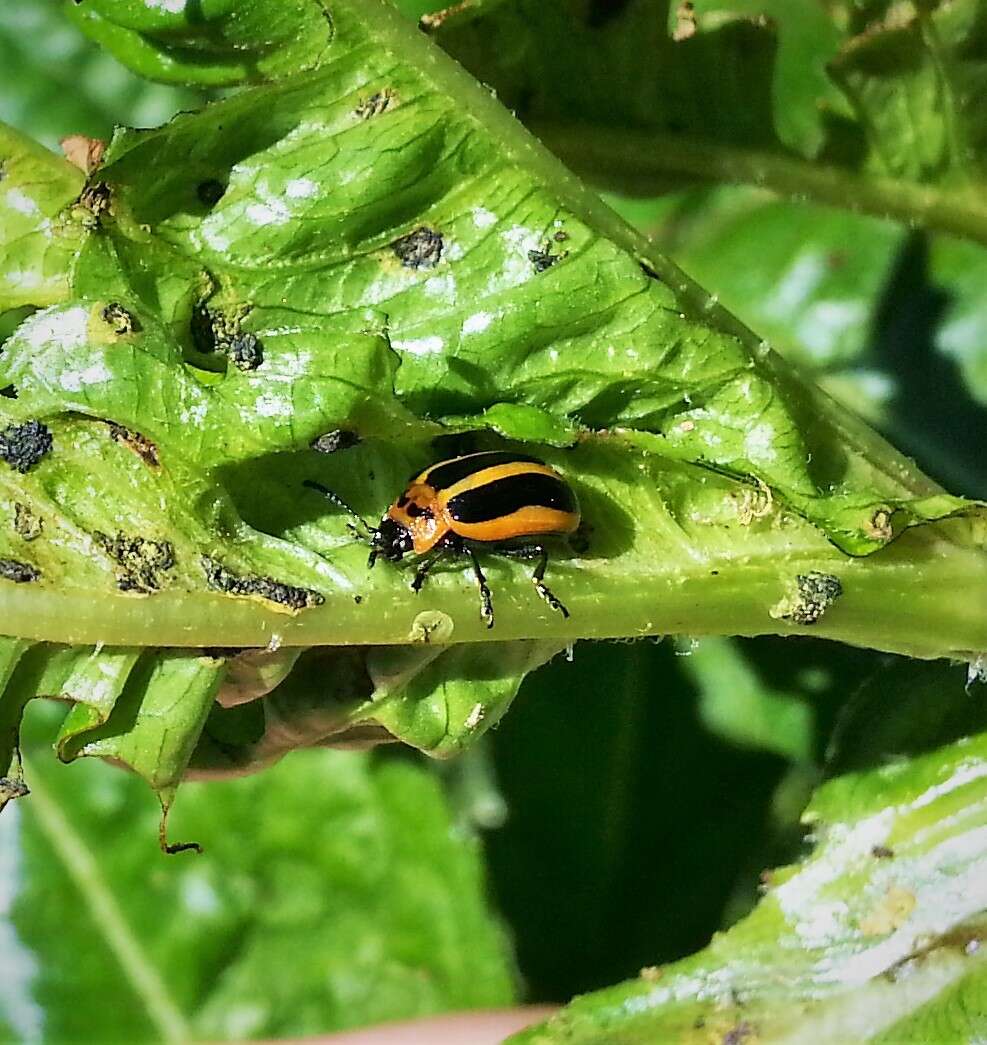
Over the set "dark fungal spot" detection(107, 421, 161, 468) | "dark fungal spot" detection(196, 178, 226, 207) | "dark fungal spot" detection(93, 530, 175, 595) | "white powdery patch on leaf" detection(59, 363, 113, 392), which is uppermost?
"dark fungal spot" detection(196, 178, 226, 207)

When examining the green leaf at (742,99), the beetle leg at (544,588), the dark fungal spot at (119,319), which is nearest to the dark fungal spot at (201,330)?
the dark fungal spot at (119,319)

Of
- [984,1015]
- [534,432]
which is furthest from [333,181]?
[984,1015]

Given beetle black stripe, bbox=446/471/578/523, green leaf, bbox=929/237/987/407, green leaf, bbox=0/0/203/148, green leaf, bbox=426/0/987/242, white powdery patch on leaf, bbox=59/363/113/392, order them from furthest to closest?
green leaf, bbox=0/0/203/148, green leaf, bbox=929/237/987/407, green leaf, bbox=426/0/987/242, beetle black stripe, bbox=446/471/578/523, white powdery patch on leaf, bbox=59/363/113/392

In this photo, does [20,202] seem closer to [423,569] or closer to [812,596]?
[423,569]

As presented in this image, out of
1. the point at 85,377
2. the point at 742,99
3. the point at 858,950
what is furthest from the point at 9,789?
the point at 742,99

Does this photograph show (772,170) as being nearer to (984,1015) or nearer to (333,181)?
(333,181)

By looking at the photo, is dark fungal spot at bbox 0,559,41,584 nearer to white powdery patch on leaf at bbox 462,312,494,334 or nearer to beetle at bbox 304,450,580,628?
beetle at bbox 304,450,580,628

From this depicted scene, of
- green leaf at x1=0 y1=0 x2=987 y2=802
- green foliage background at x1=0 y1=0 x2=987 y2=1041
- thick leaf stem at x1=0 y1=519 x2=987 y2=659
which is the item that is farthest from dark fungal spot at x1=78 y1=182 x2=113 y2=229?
green foliage background at x1=0 y1=0 x2=987 y2=1041
